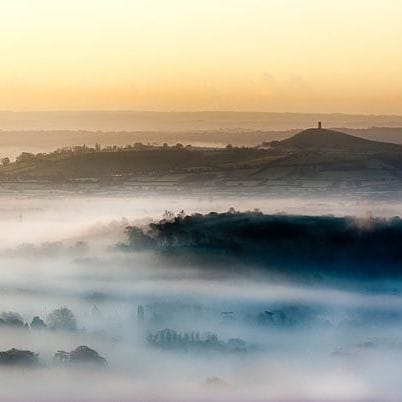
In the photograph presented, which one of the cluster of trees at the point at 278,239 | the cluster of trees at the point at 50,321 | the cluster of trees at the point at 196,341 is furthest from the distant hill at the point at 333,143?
the cluster of trees at the point at 50,321

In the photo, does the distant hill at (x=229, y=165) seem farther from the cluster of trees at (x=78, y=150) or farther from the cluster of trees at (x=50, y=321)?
the cluster of trees at (x=50, y=321)

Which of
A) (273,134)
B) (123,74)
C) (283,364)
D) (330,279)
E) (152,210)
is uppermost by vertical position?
(123,74)

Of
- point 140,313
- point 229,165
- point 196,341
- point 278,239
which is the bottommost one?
point 196,341

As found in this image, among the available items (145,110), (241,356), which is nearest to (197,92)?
(145,110)

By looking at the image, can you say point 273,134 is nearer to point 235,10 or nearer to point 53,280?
point 235,10

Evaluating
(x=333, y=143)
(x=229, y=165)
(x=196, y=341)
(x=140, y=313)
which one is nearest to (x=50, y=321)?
(x=140, y=313)

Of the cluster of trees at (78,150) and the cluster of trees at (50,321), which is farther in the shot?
the cluster of trees at (78,150)

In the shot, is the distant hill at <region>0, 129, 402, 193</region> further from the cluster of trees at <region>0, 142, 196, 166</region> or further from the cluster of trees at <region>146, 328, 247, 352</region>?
the cluster of trees at <region>146, 328, 247, 352</region>

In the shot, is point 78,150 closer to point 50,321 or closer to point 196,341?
point 50,321

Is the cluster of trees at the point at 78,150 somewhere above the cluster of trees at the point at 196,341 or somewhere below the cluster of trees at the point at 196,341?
above
